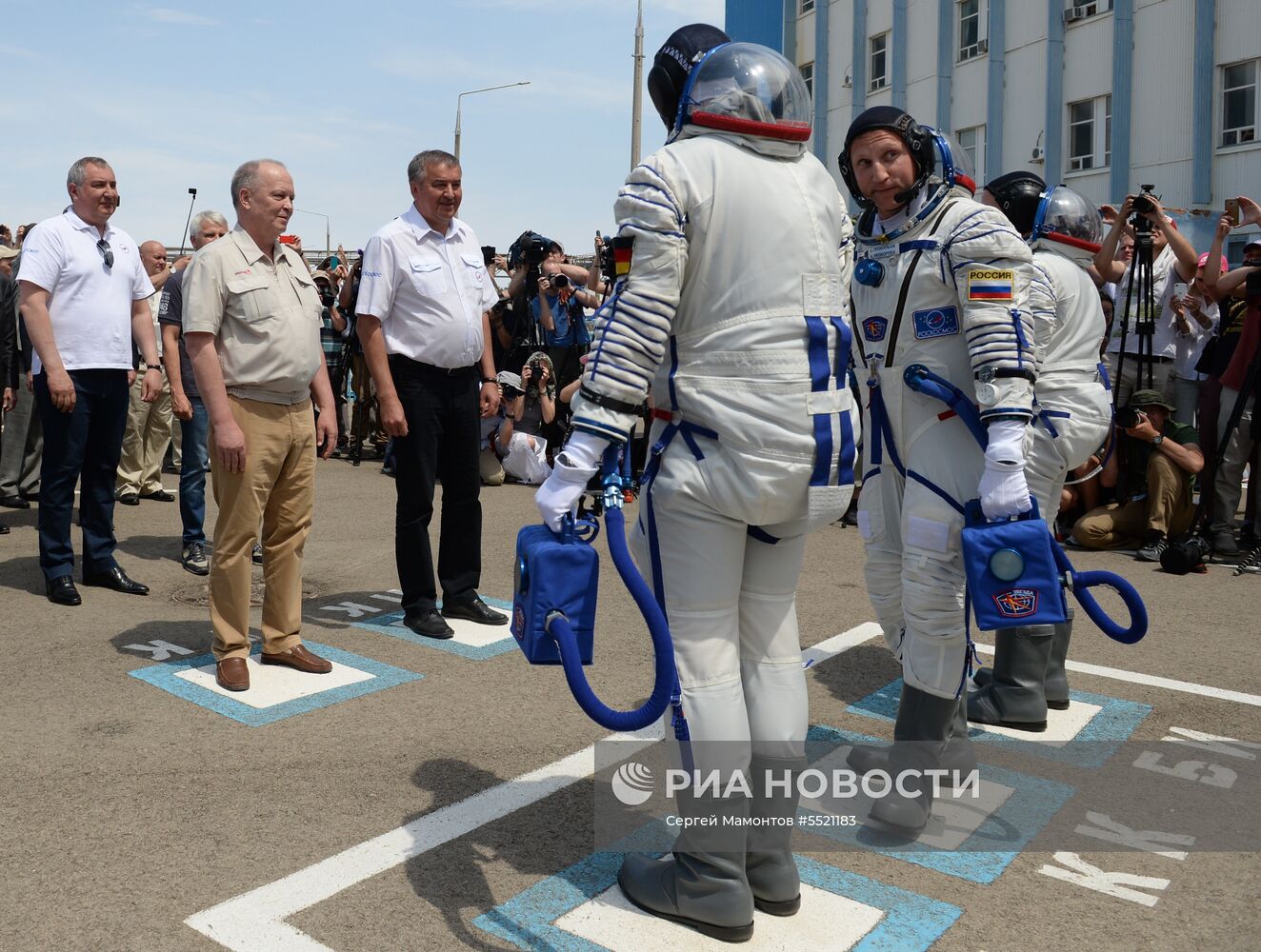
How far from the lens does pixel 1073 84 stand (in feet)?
79.7

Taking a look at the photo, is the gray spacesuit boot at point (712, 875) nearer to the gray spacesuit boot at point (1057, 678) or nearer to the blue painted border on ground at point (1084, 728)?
the blue painted border on ground at point (1084, 728)

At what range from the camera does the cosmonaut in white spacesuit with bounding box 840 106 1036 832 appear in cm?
342

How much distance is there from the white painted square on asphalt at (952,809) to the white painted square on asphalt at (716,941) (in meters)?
0.55

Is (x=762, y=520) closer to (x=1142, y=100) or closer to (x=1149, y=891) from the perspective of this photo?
(x=1149, y=891)

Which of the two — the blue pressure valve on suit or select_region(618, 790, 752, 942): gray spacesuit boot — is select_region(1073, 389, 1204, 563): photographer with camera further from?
the blue pressure valve on suit

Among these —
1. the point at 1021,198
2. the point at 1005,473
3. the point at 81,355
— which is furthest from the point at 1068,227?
the point at 81,355

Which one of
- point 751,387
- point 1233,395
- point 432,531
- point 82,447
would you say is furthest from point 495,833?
point 1233,395

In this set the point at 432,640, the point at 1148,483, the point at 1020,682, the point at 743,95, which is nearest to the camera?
the point at 743,95

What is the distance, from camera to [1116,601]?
6820 millimetres

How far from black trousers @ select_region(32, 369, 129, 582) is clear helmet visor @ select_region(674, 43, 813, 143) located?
15.0ft

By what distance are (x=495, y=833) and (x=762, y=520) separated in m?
1.36

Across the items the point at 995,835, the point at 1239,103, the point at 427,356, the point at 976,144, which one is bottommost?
the point at 995,835

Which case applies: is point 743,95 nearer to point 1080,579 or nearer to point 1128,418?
point 1080,579

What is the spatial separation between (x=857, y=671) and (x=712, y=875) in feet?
8.02
